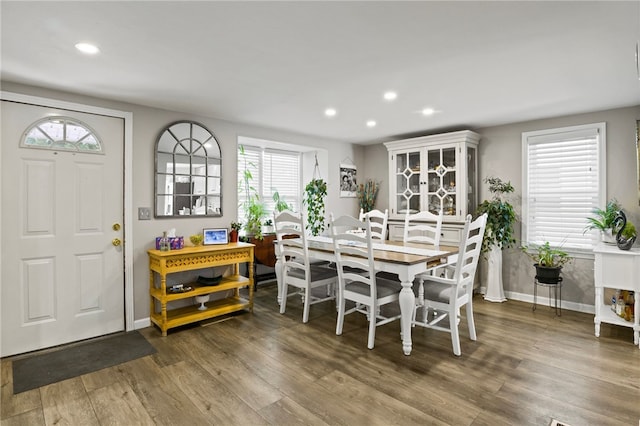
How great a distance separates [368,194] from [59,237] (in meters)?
4.28

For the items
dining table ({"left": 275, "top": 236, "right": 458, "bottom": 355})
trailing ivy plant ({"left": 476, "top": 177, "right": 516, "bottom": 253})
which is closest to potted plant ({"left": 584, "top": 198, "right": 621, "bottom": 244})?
trailing ivy plant ({"left": 476, "top": 177, "right": 516, "bottom": 253})

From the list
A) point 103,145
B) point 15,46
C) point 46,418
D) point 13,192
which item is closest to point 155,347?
point 46,418

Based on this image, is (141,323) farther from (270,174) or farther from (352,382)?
(270,174)

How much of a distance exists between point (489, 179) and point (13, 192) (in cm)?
508

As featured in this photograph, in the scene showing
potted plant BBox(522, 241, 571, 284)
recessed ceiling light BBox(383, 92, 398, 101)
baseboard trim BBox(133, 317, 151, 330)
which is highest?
recessed ceiling light BBox(383, 92, 398, 101)

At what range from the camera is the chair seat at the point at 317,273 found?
3.72 m

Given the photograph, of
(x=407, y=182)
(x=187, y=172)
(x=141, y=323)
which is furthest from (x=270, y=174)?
(x=141, y=323)

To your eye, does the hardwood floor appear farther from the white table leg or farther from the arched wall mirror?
the arched wall mirror

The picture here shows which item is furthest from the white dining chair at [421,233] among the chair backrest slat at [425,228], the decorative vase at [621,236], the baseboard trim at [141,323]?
the baseboard trim at [141,323]

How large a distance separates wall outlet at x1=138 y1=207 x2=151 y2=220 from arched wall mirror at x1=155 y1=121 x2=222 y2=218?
0.26 ft

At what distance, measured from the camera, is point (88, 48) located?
2225 mm

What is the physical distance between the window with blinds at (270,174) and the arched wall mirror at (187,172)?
1.07m

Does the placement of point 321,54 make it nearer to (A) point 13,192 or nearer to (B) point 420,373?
(B) point 420,373

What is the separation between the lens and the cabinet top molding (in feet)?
14.6
